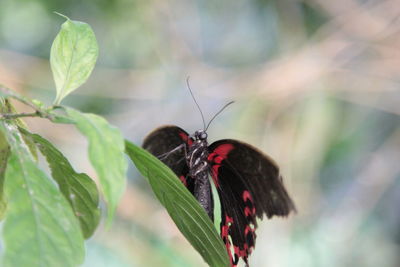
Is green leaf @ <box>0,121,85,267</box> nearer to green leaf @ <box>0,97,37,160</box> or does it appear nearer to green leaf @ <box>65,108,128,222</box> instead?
green leaf @ <box>65,108,128,222</box>

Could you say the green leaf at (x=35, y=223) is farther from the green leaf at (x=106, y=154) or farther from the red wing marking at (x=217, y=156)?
the red wing marking at (x=217, y=156)

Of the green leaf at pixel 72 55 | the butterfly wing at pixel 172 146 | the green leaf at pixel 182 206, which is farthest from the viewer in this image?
the butterfly wing at pixel 172 146

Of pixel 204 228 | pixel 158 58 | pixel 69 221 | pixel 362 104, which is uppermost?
pixel 69 221

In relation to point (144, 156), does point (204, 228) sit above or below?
below

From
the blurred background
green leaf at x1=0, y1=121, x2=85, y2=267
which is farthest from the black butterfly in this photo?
the blurred background

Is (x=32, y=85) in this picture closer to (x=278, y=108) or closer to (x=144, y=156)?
(x=278, y=108)

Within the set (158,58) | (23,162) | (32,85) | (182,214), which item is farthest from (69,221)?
(158,58)

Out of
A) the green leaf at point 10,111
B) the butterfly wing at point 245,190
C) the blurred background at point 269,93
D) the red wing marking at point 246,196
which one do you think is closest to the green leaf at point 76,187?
the green leaf at point 10,111
